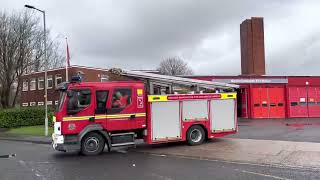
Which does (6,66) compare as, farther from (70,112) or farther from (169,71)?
(169,71)

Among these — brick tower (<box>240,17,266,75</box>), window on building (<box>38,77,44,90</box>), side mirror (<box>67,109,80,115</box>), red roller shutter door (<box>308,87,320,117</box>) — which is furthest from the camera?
window on building (<box>38,77,44,90</box>)

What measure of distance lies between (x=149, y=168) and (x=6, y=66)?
33.3 m

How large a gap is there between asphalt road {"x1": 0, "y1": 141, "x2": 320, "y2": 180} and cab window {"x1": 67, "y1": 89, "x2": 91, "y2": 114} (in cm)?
180

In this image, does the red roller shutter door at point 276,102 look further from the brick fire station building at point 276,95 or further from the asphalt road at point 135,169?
the asphalt road at point 135,169

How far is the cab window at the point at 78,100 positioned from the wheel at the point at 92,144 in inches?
42.1

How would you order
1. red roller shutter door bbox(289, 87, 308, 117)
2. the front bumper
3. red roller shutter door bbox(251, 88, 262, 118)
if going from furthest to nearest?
red roller shutter door bbox(289, 87, 308, 117) < red roller shutter door bbox(251, 88, 262, 118) < the front bumper

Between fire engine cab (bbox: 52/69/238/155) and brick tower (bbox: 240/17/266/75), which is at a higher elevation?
brick tower (bbox: 240/17/266/75)

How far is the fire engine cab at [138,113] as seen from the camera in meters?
14.7

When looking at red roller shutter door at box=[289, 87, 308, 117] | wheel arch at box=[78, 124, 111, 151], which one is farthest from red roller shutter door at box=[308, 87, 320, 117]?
wheel arch at box=[78, 124, 111, 151]

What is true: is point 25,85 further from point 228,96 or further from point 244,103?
point 228,96

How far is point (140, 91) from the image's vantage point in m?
15.9

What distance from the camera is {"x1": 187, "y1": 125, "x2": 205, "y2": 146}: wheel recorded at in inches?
651

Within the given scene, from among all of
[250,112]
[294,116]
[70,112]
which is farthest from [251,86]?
[70,112]

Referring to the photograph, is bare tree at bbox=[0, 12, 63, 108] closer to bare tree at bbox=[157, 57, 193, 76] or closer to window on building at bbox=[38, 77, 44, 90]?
window on building at bbox=[38, 77, 44, 90]
